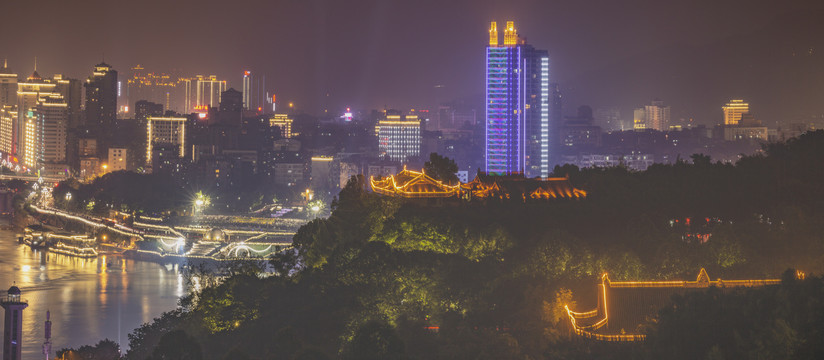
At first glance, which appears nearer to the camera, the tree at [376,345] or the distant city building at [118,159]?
the tree at [376,345]

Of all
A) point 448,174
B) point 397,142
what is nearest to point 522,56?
point 397,142

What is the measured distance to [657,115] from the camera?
45.2 metres

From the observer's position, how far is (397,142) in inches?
1683

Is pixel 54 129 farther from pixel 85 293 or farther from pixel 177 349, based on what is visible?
pixel 177 349

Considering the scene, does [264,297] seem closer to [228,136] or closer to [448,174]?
[448,174]

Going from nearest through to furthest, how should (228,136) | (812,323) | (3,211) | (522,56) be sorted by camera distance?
(812,323)
(522,56)
(3,211)
(228,136)

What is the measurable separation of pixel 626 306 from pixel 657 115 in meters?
38.5

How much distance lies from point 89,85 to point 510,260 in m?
34.4

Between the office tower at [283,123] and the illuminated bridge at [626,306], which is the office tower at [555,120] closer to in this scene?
the office tower at [283,123]

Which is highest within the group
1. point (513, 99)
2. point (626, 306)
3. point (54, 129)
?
point (513, 99)

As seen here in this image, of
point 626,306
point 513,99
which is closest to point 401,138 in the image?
point 513,99

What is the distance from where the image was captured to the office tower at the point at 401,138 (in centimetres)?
4259

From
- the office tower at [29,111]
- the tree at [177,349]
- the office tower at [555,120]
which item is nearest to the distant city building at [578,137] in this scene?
the office tower at [555,120]

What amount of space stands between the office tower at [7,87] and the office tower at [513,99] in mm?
33400
